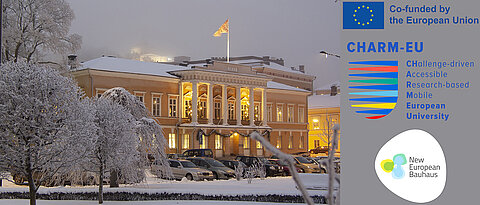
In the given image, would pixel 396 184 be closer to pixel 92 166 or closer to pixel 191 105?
pixel 92 166

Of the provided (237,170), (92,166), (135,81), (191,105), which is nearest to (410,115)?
(92,166)

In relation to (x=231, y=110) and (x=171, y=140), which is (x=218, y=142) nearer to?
(x=231, y=110)

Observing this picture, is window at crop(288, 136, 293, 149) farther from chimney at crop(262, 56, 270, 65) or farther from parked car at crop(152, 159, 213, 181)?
parked car at crop(152, 159, 213, 181)

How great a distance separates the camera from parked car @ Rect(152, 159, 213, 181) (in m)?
32.1

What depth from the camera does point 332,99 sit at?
86.1 meters

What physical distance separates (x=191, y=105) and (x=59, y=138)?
4594 cm

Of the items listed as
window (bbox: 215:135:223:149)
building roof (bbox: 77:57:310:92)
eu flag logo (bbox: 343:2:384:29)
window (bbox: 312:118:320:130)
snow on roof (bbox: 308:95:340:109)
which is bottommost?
window (bbox: 215:135:223:149)

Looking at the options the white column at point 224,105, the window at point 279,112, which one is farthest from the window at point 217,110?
the window at point 279,112

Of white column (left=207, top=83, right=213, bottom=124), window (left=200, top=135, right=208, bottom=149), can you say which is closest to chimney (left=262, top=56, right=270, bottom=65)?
white column (left=207, top=83, right=213, bottom=124)

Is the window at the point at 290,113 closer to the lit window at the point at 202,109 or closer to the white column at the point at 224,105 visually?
the white column at the point at 224,105

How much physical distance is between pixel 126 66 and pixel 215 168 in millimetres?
24281

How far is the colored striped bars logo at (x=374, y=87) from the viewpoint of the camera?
7.47m

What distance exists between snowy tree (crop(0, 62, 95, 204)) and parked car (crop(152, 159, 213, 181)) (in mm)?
16930

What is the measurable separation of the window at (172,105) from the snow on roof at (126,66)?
2.15 metres
